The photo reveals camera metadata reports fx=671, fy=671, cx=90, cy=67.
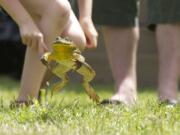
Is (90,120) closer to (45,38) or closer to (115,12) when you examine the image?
(45,38)

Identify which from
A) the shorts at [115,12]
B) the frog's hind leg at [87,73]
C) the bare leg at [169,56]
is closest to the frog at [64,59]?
the frog's hind leg at [87,73]

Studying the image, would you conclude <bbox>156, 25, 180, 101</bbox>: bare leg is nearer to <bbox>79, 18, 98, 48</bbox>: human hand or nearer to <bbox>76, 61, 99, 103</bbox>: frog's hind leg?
<bbox>79, 18, 98, 48</bbox>: human hand

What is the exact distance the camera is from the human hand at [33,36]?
9.88 ft

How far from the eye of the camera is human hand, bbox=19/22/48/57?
3.01 meters

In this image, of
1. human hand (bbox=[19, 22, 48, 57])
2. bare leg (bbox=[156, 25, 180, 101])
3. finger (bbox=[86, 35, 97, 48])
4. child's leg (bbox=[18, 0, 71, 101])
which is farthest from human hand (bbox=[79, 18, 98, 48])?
bare leg (bbox=[156, 25, 180, 101])

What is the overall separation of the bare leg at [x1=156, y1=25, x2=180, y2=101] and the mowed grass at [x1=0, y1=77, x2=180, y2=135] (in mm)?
775

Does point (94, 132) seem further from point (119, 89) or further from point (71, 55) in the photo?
point (119, 89)

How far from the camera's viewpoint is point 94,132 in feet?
7.93

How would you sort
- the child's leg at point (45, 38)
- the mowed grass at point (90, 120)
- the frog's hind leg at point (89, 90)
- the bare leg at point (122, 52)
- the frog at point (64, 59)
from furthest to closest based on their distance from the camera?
the bare leg at point (122, 52)
the child's leg at point (45, 38)
the frog's hind leg at point (89, 90)
the frog at point (64, 59)
the mowed grass at point (90, 120)

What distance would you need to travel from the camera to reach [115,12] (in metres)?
4.04

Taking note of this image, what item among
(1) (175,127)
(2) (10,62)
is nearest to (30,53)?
(1) (175,127)

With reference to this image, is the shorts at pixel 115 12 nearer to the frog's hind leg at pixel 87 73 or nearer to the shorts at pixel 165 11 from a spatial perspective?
the shorts at pixel 165 11

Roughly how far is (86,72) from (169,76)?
1039 millimetres

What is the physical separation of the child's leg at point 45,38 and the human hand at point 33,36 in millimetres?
130
